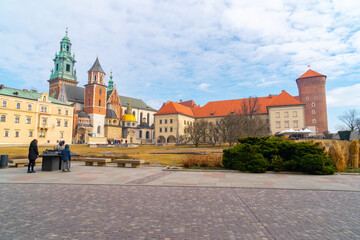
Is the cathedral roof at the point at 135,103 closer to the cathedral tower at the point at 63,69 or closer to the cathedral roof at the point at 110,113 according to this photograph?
the cathedral roof at the point at 110,113

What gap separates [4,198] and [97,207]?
3.09m

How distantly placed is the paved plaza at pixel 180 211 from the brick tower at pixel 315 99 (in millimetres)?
72921

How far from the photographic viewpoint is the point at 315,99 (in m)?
73.2

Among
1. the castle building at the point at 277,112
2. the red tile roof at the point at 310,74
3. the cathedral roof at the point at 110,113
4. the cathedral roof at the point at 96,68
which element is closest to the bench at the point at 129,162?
the castle building at the point at 277,112

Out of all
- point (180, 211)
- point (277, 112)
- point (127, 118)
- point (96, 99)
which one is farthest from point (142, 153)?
point (127, 118)

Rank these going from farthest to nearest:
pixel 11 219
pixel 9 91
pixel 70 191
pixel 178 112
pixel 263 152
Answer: pixel 178 112
pixel 9 91
pixel 263 152
pixel 70 191
pixel 11 219

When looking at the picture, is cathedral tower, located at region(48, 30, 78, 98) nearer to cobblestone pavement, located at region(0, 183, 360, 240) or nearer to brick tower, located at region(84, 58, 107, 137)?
brick tower, located at region(84, 58, 107, 137)

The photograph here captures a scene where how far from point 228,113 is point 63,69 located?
65.0 meters

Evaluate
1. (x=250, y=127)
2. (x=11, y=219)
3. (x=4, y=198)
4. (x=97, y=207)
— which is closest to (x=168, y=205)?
(x=97, y=207)

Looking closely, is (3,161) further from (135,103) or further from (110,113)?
(135,103)

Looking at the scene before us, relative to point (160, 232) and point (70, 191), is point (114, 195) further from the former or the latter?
point (160, 232)

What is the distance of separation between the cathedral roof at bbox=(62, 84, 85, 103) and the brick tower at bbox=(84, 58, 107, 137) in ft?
19.2

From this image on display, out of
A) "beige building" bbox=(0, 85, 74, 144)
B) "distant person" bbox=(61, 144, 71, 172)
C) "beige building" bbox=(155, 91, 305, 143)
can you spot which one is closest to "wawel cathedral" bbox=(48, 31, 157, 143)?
"beige building" bbox=(0, 85, 74, 144)

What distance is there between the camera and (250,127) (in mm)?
39781
